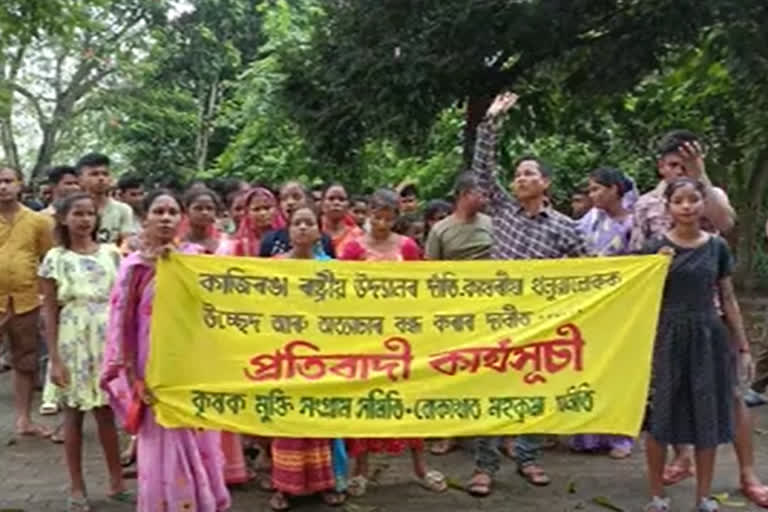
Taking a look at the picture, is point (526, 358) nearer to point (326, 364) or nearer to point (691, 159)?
point (326, 364)

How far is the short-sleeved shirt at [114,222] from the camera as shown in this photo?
6.60 m

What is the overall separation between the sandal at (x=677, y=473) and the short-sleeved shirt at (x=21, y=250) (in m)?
4.00

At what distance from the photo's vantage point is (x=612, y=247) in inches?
234

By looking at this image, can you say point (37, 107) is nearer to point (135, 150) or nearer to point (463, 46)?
point (135, 150)

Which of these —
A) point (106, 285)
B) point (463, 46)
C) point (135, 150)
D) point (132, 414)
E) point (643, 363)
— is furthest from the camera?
point (135, 150)

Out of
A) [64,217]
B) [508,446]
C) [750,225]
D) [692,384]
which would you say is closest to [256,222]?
[64,217]

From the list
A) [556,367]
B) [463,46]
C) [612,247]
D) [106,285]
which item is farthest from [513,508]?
[463,46]

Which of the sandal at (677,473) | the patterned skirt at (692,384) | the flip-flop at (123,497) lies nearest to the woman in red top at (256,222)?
the flip-flop at (123,497)

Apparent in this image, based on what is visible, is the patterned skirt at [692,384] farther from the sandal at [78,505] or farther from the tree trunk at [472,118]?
the tree trunk at [472,118]

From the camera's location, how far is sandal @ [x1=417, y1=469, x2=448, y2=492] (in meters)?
5.24

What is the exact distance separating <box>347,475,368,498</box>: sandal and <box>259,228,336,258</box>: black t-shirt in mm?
1174

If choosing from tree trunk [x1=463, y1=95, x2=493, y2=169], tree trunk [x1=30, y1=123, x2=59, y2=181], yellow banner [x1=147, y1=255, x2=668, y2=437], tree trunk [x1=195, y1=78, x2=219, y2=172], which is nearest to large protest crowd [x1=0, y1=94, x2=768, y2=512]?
yellow banner [x1=147, y1=255, x2=668, y2=437]

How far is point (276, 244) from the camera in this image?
538 centimetres

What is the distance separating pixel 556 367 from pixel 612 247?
1.48m
